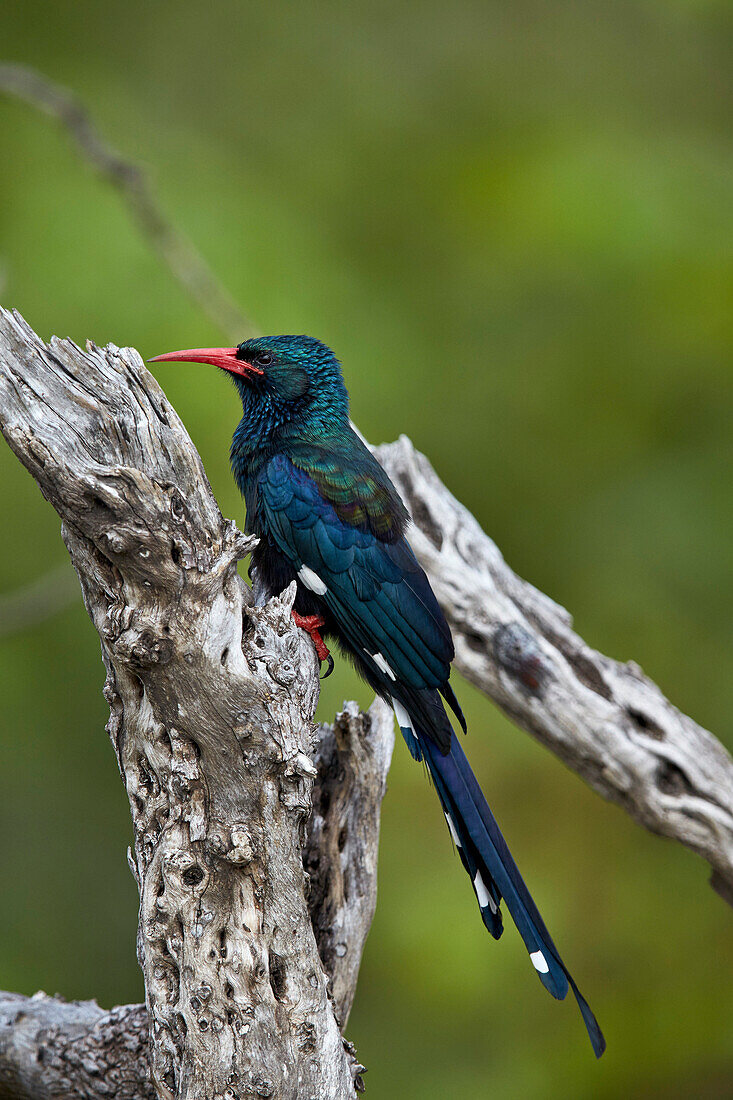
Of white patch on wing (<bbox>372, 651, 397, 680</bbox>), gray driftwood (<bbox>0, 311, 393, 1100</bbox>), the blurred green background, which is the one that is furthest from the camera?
the blurred green background

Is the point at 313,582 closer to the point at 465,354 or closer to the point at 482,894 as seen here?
the point at 482,894

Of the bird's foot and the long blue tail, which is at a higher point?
the bird's foot

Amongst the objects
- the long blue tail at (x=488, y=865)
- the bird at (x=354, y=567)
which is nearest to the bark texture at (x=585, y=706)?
the bird at (x=354, y=567)

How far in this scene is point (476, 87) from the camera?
21.1ft

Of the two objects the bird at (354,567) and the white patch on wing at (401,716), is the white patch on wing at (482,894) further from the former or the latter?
the white patch on wing at (401,716)

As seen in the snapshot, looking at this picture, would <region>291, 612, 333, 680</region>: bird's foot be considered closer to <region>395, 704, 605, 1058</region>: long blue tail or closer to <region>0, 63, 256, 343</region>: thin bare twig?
<region>395, 704, 605, 1058</region>: long blue tail

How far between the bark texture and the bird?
0.39 metres

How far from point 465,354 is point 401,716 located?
392 cm

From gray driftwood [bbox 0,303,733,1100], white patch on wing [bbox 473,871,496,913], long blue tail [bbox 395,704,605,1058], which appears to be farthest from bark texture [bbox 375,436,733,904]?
gray driftwood [bbox 0,303,733,1100]

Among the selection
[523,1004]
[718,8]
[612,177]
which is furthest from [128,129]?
[523,1004]

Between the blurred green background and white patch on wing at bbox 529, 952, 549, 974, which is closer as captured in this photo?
white patch on wing at bbox 529, 952, 549, 974

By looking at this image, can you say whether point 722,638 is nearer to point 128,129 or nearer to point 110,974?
point 110,974

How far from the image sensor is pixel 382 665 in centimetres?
260

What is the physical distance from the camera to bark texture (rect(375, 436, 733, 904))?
3.02m
